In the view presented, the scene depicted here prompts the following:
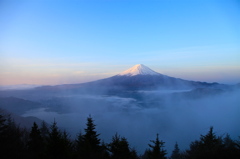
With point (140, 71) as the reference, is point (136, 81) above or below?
below

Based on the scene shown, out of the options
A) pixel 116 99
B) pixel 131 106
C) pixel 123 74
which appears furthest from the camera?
pixel 123 74

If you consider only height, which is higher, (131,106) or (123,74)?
(123,74)

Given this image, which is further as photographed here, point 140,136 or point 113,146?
point 140,136

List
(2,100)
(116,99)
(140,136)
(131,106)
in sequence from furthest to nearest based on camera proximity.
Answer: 1. (116,99)
2. (131,106)
3. (2,100)
4. (140,136)

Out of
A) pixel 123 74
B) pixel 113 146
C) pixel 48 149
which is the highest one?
pixel 123 74

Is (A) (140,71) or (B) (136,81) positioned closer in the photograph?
(B) (136,81)

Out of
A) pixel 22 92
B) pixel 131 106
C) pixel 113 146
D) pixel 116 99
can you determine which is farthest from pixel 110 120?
pixel 22 92

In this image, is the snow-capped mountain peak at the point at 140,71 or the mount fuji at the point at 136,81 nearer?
the mount fuji at the point at 136,81

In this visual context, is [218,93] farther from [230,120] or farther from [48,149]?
[48,149]

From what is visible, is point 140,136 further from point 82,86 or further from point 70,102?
point 82,86

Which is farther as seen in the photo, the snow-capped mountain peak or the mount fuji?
the snow-capped mountain peak
